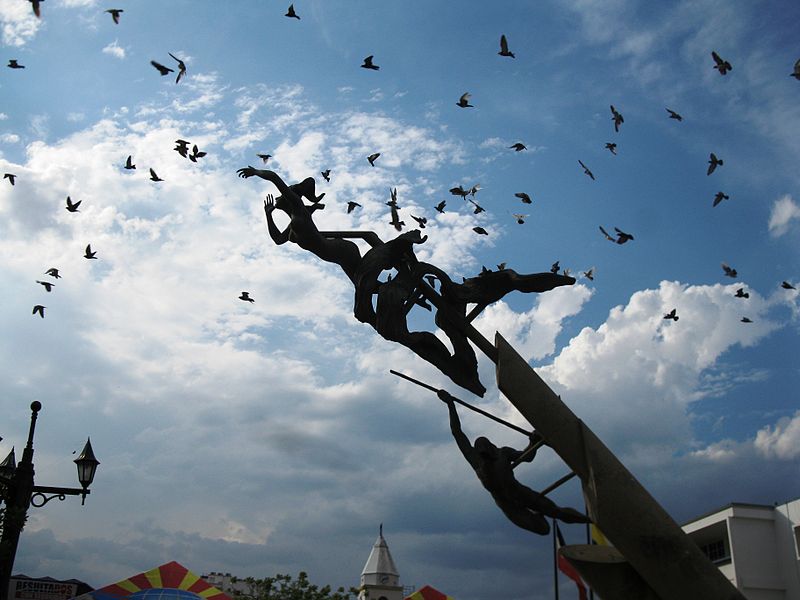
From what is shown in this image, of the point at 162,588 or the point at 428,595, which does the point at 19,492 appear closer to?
the point at 162,588

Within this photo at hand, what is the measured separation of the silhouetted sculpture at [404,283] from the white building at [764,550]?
26.6 m

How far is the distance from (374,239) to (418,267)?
75cm

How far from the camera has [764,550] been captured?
3322 cm

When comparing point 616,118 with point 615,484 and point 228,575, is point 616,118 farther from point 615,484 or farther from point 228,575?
point 228,575

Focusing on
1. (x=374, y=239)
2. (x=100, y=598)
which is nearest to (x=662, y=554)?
(x=374, y=239)

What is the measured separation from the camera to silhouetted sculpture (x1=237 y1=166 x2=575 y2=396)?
32.7 ft

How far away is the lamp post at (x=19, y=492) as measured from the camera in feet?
40.4

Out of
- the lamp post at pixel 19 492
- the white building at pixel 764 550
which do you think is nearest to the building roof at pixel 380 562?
the white building at pixel 764 550

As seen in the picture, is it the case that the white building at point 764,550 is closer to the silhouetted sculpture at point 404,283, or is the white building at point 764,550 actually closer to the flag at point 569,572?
the flag at point 569,572

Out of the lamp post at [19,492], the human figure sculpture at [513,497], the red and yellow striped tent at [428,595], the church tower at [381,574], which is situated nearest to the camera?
the human figure sculpture at [513,497]

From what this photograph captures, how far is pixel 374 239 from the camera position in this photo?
10477mm

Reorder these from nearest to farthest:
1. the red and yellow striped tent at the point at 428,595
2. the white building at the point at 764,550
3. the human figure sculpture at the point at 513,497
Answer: the human figure sculpture at the point at 513,497, the red and yellow striped tent at the point at 428,595, the white building at the point at 764,550

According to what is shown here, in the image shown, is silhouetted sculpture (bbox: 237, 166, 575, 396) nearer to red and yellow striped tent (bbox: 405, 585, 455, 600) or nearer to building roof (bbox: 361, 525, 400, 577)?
red and yellow striped tent (bbox: 405, 585, 455, 600)

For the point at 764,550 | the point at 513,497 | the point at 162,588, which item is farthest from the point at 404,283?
the point at 764,550
